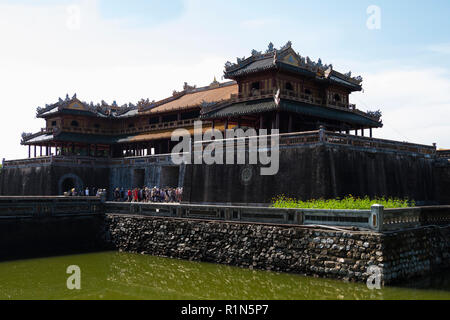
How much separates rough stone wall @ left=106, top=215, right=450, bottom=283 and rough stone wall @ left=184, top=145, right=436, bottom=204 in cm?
472

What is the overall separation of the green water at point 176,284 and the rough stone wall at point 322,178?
6.08m

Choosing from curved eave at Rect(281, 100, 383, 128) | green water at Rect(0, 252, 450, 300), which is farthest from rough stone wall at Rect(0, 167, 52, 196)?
curved eave at Rect(281, 100, 383, 128)

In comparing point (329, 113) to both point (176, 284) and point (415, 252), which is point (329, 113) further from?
point (176, 284)

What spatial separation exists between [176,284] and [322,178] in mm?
9199

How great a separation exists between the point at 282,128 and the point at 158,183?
10207 mm

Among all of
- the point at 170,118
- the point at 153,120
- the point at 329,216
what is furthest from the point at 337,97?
the point at 329,216

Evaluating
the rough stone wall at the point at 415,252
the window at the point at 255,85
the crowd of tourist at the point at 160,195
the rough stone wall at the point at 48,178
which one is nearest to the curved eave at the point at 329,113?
the window at the point at 255,85

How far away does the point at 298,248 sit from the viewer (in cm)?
1808

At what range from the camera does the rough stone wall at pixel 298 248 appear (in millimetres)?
16109

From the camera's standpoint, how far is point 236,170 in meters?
26.7

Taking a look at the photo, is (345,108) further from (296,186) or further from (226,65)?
(296,186)

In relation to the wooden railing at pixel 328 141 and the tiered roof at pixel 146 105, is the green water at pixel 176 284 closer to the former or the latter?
the wooden railing at pixel 328 141
